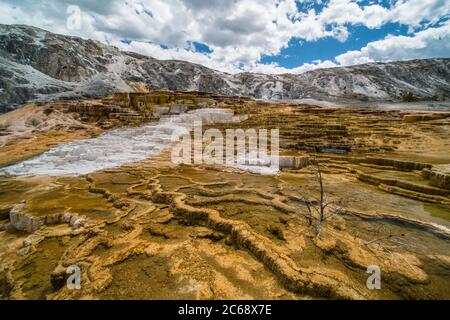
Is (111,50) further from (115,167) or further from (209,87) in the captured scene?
(115,167)

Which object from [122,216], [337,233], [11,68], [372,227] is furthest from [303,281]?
[11,68]
